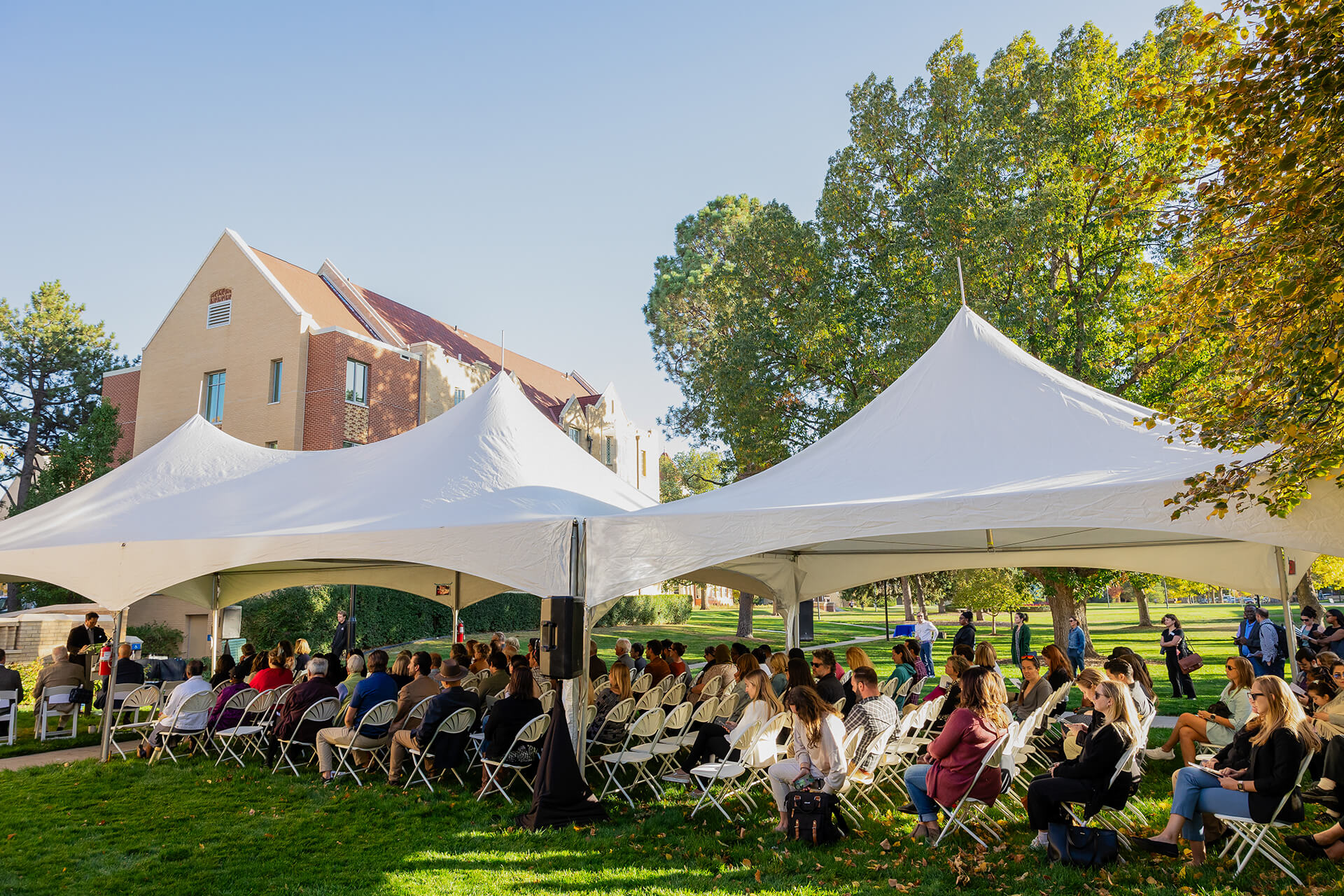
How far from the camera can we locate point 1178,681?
13680 millimetres

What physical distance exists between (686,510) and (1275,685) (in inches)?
164

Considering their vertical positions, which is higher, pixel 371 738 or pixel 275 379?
pixel 275 379

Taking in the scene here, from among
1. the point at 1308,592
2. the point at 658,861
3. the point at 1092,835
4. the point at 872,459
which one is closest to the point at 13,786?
Result: the point at 658,861

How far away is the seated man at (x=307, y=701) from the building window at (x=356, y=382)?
57.2 ft

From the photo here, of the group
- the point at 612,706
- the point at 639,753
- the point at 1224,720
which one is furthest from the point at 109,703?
the point at 1224,720

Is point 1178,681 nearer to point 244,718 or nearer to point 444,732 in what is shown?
point 444,732

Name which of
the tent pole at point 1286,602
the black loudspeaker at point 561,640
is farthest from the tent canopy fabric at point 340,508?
the tent pole at point 1286,602

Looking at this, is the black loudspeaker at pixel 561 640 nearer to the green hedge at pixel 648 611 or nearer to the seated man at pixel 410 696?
the seated man at pixel 410 696

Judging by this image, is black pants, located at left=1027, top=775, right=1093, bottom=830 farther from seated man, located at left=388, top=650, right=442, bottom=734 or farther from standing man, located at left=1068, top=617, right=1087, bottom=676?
standing man, located at left=1068, top=617, right=1087, bottom=676

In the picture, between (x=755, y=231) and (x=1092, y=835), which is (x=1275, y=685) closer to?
(x=1092, y=835)

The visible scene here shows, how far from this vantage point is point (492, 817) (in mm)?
6926

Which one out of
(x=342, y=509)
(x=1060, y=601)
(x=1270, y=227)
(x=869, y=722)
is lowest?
(x=869, y=722)

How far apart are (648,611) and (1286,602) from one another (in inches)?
1139

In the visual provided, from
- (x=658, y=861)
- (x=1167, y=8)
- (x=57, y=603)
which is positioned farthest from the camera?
(x=57, y=603)
